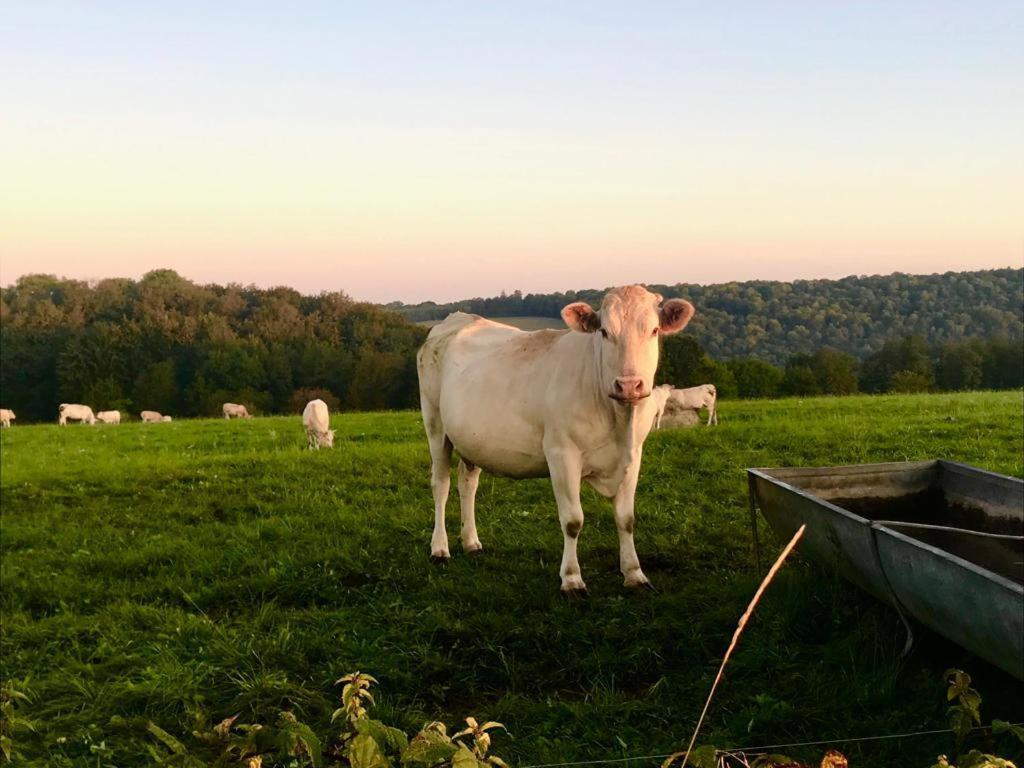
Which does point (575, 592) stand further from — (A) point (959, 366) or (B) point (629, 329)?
(A) point (959, 366)

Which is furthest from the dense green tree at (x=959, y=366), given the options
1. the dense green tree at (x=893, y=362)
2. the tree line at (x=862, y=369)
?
the dense green tree at (x=893, y=362)

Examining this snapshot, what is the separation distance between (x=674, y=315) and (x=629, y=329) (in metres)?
0.57

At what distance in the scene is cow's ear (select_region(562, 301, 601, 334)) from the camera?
5797mm

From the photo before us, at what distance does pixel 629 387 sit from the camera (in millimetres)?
5125

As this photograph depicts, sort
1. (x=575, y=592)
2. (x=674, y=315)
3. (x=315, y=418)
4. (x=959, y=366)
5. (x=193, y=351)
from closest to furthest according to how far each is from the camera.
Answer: (x=674, y=315) < (x=575, y=592) < (x=315, y=418) < (x=959, y=366) < (x=193, y=351)

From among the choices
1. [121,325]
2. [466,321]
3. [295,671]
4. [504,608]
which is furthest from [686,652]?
[121,325]

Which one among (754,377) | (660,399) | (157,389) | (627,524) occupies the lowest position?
(157,389)

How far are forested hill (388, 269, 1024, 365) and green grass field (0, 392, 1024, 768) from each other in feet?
121

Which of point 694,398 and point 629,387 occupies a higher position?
point 629,387

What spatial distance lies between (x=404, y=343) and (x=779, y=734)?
6149 cm

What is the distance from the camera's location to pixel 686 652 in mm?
4953

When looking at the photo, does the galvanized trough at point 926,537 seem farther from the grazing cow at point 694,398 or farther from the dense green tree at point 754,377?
the dense green tree at point 754,377

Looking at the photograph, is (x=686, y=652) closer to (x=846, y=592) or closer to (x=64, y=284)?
(x=846, y=592)

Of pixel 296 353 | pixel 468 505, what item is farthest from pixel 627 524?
pixel 296 353
